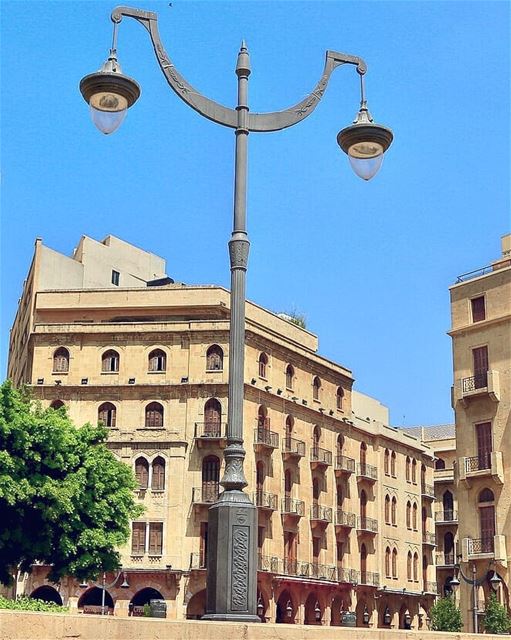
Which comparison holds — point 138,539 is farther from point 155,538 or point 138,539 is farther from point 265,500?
point 265,500

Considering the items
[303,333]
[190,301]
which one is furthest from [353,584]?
[190,301]

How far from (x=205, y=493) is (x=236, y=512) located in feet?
124

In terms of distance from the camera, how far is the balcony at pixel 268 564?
5138cm

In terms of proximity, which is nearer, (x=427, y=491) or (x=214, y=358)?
(x=214, y=358)

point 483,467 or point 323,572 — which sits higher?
point 483,467

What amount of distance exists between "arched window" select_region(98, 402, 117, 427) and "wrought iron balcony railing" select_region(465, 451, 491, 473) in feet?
58.6

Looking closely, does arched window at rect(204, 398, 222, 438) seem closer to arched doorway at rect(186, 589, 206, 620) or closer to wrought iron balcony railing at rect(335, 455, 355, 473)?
arched doorway at rect(186, 589, 206, 620)

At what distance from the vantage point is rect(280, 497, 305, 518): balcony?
2128 inches

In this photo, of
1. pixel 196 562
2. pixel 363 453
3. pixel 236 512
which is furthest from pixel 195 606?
pixel 236 512

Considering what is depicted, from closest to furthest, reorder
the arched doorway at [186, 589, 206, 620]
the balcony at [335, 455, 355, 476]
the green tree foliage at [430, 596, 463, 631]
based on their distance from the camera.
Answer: the green tree foliage at [430, 596, 463, 631], the arched doorway at [186, 589, 206, 620], the balcony at [335, 455, 355, 476]

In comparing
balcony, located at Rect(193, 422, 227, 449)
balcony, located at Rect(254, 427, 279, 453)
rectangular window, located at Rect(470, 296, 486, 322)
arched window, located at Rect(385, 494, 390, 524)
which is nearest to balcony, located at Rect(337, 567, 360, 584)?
arched window, located at Rect(385, 494, 390, 524)

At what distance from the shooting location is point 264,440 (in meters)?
53.3

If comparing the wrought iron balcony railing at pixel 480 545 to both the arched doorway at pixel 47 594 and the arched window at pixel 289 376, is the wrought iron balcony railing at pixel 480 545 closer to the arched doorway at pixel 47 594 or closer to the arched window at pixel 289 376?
the arched window at pixel 289 376

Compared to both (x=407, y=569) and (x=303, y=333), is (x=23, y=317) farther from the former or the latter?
(x=407, y=569)
